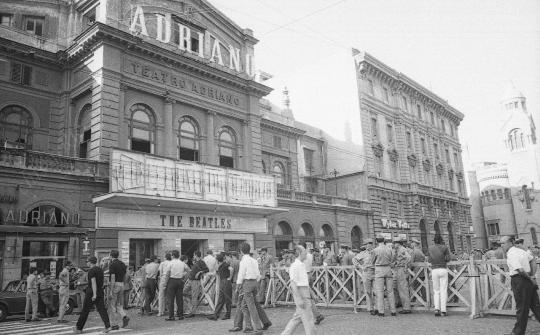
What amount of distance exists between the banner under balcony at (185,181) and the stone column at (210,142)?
6.00 ft

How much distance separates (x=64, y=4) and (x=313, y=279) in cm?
2006

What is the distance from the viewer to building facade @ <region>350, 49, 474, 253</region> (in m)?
39.6

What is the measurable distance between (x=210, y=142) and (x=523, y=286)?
20045mm

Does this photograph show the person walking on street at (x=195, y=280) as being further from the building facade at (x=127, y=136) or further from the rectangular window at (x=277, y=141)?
the rectangular window at (x=277, y=141)

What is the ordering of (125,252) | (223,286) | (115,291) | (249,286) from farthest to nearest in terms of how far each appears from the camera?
(125,252)
(223,286)
(115,291)
(249,286)

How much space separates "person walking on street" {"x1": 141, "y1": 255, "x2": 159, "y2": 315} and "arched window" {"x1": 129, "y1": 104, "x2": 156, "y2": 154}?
9.34 metres

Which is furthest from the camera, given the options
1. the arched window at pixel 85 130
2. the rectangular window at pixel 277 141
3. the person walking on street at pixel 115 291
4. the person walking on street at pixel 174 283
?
the rectangular window at pixel 277 141

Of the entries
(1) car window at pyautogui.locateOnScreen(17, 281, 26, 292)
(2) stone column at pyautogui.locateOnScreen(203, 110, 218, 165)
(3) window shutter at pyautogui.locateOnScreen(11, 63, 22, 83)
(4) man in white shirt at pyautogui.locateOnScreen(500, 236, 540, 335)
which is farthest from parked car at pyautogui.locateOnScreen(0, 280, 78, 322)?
(4) man in white shirt at pyautogui.locateOnScreen(500, 236, 540, 335)

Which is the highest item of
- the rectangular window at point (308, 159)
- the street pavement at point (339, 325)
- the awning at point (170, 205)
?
the rectangular window at point (308, 159)

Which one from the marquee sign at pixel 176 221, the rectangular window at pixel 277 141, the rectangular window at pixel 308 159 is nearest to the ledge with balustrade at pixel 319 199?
the marquee sign at pixel 176 221

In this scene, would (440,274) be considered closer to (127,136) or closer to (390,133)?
(127,136)

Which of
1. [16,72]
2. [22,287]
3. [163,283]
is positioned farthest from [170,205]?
[16,72]

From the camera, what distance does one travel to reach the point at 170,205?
22.7 metres

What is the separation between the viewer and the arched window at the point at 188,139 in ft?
83.6
